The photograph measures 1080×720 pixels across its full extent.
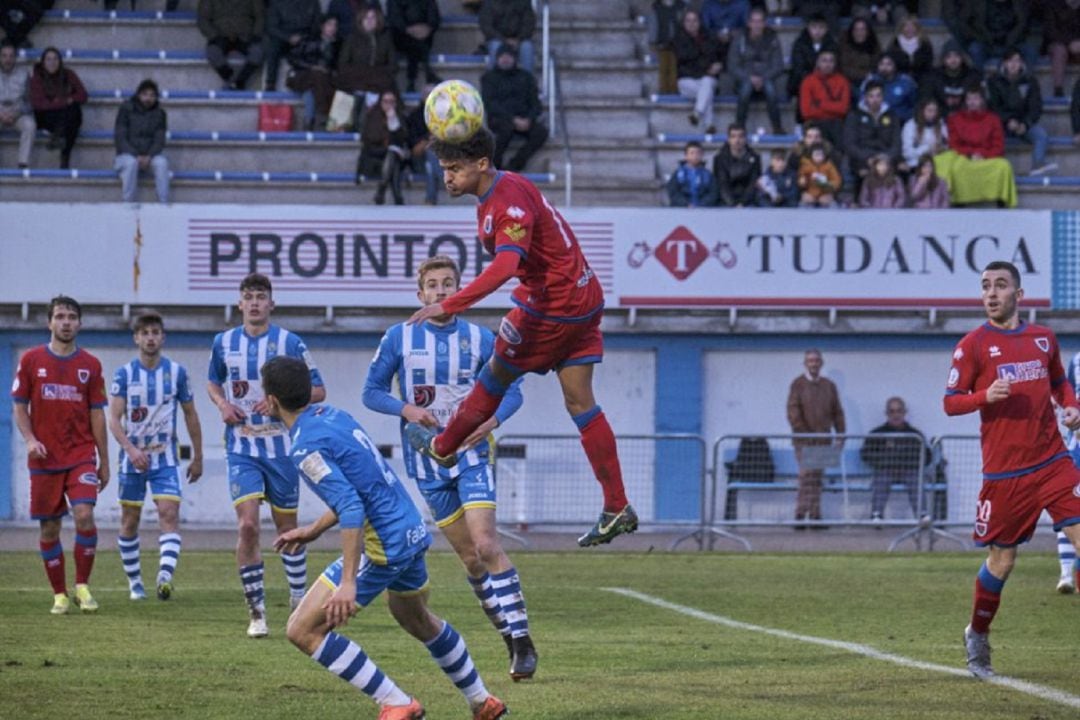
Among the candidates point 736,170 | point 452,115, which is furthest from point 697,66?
point 452,115

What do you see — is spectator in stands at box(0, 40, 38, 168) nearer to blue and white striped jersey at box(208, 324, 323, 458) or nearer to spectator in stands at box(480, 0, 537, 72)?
spectator in stands at box(480, 0, 537, 72)

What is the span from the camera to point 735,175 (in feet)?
85.6

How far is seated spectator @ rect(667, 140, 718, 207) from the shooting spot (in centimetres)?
2605

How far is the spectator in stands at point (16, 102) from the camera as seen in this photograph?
27.3 m

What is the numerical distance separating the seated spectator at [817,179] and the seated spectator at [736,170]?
0.66m

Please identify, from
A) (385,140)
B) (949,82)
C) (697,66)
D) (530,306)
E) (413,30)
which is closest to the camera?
(530,306)

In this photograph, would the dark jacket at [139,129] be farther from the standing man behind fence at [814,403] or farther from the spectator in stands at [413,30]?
the standing man behind fence at [814,403]

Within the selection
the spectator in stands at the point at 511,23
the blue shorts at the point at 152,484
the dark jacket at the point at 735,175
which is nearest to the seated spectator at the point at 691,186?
the dark jacket at the point at 735,175

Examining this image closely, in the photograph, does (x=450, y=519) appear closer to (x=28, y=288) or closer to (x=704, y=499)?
(x=704, y=499)

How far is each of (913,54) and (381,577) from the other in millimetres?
22331

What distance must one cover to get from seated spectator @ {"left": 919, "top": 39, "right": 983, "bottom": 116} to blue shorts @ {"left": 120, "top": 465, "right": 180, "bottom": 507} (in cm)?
1587

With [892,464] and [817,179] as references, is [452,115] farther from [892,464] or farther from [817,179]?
[817,179]

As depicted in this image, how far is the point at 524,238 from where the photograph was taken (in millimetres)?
8914

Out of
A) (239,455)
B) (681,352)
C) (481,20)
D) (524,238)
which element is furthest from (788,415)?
(524,238)
